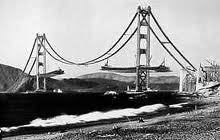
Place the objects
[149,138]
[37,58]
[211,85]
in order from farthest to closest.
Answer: [37,58] < [211,85] < [149,138]

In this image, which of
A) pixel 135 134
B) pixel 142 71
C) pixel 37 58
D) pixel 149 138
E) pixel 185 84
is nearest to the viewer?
pixel 149 138

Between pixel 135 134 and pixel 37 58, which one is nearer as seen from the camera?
pixel 135 134

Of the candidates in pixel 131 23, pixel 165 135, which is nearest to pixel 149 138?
pixel 165 135

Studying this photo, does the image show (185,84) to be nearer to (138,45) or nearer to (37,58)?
(138,45)

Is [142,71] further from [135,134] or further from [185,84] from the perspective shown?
[135,134]

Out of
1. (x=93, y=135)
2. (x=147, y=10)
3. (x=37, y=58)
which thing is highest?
(x=147, y=10)

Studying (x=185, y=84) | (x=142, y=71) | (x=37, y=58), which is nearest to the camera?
(x=142, y=71)

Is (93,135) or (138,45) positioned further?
(138,45)

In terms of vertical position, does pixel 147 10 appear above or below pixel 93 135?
above

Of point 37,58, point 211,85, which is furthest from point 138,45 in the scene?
point 37,58
